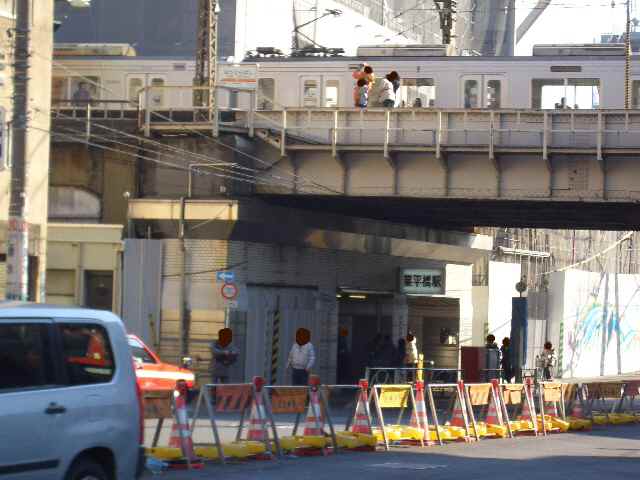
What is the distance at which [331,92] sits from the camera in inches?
1626

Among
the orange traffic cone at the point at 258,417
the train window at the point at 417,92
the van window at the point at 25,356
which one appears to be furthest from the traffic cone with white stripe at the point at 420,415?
the train window at the point at 417,92

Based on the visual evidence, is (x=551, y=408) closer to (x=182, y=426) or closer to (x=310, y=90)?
(x=182, y=426)

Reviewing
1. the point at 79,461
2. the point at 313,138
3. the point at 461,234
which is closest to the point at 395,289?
the point at 461,234

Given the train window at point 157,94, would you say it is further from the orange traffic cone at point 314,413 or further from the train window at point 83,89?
the orange traffic cone at point 314,413

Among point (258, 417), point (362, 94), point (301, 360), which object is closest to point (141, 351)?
point (301, 360)

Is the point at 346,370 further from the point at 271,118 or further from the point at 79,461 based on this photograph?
the point at 79,461

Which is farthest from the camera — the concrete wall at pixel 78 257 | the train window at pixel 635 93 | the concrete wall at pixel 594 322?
the concrete wall at pixel 594 322

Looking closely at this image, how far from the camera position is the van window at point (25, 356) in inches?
437

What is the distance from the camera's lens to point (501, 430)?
80.4 ft

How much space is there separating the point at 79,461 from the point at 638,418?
20.6m

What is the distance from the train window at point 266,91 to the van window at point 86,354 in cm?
3023

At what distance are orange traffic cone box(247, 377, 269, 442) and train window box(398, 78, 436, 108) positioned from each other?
73.5 ft

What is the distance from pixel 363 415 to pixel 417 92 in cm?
2106

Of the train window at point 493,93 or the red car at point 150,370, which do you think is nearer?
the red car at point 150,370
